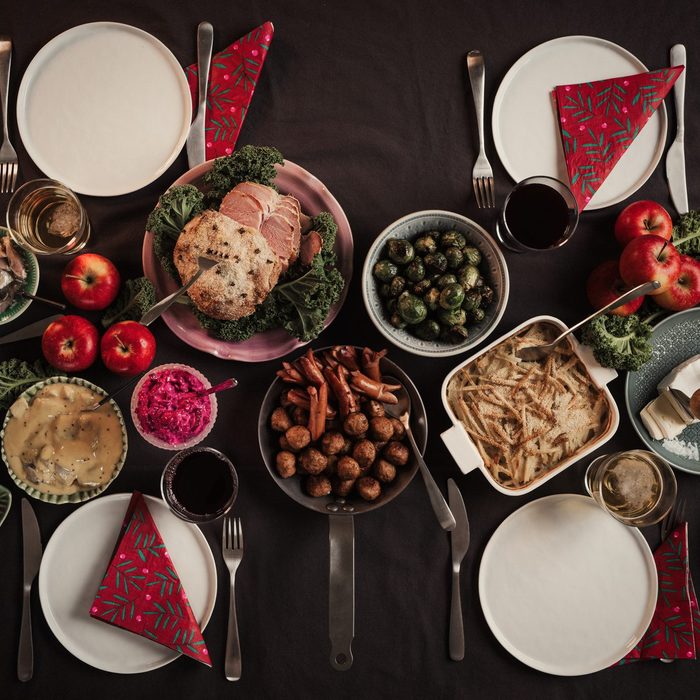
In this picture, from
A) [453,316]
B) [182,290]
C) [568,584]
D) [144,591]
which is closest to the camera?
[182,290]

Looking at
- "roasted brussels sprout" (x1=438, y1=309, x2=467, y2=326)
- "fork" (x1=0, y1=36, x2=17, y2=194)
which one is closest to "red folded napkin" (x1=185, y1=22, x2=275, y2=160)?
"fork" (x1=0, y1=36, x2=17, y2=194)

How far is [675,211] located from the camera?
234 cm

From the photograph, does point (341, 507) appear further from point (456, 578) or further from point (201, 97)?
point (201, 97)

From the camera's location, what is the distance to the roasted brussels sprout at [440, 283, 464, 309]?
2.04 metres

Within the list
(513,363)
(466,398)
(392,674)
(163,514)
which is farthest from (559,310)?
(163,514)

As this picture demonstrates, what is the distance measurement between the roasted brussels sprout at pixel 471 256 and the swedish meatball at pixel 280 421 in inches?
32.8

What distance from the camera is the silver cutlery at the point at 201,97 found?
7.39 feet

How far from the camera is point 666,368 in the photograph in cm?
228

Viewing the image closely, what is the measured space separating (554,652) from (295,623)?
0.97m

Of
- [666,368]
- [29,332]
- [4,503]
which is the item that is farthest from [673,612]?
[29,332]

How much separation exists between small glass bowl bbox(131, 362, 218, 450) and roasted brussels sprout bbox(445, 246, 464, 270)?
957mm

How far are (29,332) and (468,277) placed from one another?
62.8 inches

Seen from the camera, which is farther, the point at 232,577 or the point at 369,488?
the point at 232,577

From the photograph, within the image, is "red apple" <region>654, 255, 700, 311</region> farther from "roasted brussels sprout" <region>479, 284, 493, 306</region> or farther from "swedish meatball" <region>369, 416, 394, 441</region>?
"swedish meatball" <region>369, 416, 394, 441</region>
